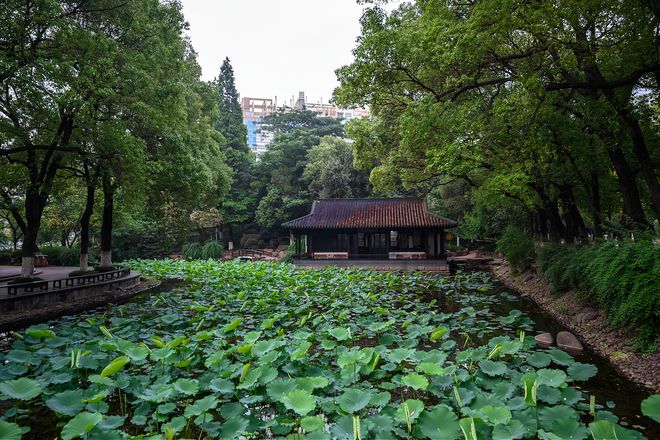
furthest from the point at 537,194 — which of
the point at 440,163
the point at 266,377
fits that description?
the point at 266,377

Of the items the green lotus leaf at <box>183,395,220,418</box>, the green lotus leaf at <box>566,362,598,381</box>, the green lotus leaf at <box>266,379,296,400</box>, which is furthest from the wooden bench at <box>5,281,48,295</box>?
the green lotus leaf at <box>566,362,598,381</box>

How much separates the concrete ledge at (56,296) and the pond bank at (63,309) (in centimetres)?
15

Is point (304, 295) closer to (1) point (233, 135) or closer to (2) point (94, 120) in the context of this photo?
(2) point (94, 120)

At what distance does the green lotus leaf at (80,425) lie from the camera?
9.49ft

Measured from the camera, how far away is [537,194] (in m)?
14.8

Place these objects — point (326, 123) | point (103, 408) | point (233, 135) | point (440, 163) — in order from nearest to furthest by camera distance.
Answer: point (103, 408) → point (440, 163) → point (233, 135) → point (326, 123)

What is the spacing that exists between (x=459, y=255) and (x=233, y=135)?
2314 centimetres

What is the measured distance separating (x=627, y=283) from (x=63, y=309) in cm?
1362

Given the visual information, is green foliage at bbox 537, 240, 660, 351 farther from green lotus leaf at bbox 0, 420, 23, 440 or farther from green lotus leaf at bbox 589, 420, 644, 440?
green lotus leaf at bbox 0, 420, 23, 440

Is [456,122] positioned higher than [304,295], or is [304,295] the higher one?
[456,122]

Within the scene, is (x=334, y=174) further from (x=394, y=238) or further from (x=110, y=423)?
(x=110, y=423)

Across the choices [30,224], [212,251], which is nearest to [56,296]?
[30,224]

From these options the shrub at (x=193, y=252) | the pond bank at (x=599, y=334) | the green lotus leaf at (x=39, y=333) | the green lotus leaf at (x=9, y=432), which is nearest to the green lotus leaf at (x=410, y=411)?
the green lotus leaf at (x=9, y=432)

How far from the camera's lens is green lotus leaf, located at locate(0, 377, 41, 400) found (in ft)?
11.1
